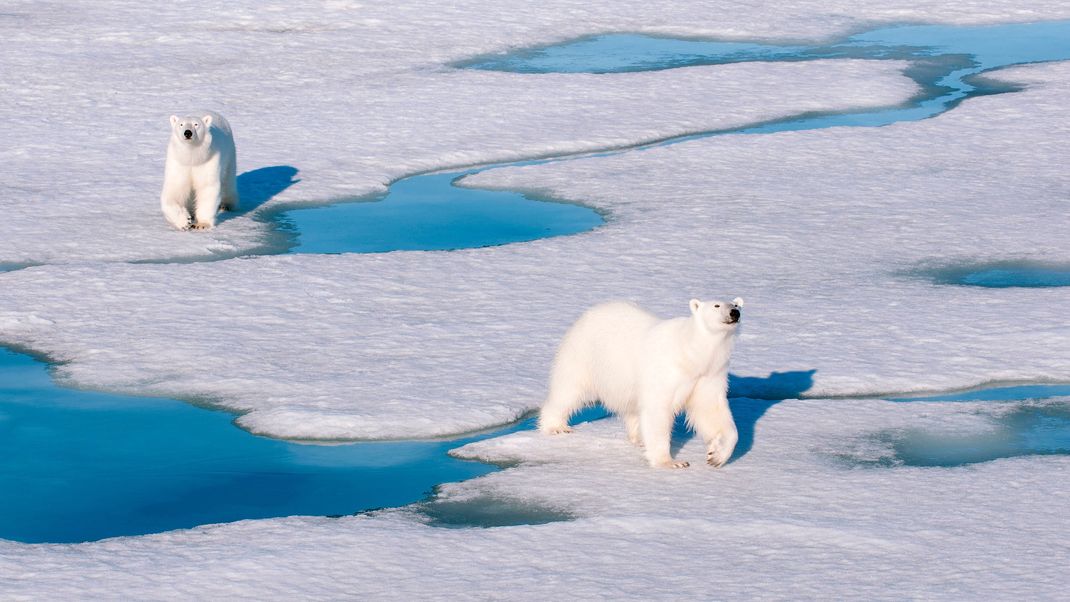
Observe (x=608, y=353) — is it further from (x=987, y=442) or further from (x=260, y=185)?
(x=260, y=185)

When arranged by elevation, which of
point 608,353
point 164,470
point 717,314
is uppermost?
point 717,314

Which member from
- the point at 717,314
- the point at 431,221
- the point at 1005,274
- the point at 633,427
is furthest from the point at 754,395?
the point at 431,221

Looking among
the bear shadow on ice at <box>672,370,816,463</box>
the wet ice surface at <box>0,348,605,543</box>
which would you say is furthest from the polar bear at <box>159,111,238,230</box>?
the bear shadow on ice at <box>672,370,816,463</box>

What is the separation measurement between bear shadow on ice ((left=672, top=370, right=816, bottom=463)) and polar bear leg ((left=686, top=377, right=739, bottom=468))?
1.45ft

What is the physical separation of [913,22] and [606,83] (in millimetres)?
5916

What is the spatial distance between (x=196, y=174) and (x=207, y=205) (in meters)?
0.21

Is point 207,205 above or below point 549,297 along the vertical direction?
above

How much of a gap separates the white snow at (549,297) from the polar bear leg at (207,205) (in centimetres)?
11

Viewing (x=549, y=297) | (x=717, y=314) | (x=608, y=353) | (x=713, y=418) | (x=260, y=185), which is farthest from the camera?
(x=260, y=185)

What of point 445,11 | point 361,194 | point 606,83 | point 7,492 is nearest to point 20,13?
point 445,11

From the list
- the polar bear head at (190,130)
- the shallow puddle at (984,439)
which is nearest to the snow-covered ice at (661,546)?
the shallow puddle at (984,439)

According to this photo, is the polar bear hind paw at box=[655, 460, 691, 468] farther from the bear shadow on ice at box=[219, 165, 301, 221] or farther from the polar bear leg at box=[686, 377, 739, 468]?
the bear shadow on ice at box=[219, 165, 301, 221]

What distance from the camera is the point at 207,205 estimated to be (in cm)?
966

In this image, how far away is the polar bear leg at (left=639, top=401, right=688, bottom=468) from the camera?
5.43 meters
